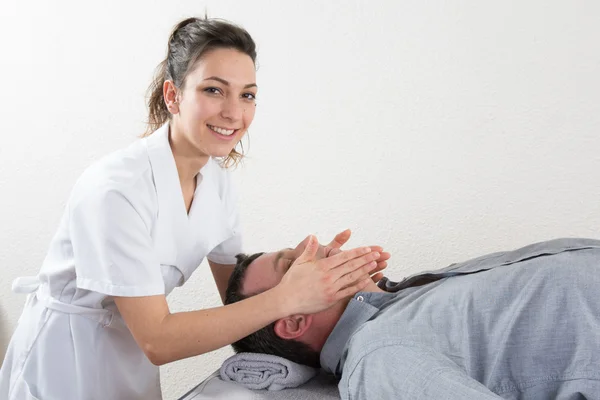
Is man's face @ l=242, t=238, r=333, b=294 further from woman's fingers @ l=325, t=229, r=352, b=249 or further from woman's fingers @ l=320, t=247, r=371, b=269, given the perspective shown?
woman's fingers @ l=320, t=247, r=371, b=269

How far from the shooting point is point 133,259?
163 cm

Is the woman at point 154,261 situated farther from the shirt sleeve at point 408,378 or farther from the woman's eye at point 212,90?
the shirt sleeve at point 408,378

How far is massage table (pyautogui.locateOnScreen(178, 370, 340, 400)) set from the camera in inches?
67.5

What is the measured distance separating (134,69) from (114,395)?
4.70ft

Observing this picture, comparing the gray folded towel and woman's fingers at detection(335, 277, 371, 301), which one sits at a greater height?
woman's fingers at detection(335, 277, 371, 301)

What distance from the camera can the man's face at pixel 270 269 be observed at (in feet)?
6.00

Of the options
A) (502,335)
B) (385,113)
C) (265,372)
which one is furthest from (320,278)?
(385,113)

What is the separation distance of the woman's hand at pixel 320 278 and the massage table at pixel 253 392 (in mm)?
219

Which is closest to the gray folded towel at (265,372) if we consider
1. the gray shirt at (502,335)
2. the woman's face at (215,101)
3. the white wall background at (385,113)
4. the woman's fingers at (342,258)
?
the gray shirt at (502,335)

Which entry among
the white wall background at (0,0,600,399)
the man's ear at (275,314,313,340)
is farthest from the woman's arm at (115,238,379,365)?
the white wall background at (0,0,600,399)

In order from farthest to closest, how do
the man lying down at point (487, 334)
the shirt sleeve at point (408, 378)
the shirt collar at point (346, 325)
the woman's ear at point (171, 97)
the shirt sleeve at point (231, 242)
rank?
the shirt sleeve at point (231, 242) < the woman's ear at point (171, 97) < the shirt collar at point (346, 325) < the man lying down at point (487, 334) < the shirt sleeve at point (408, 378)

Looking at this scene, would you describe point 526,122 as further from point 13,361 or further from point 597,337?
point 13,361

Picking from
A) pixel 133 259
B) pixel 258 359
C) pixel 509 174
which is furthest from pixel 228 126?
pixel 509 174

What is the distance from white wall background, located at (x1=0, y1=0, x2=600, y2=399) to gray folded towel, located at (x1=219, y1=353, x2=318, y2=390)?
838mm
